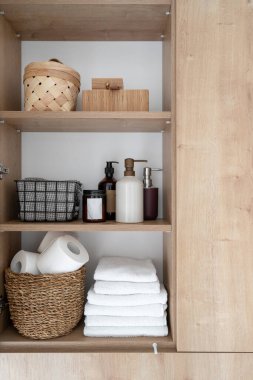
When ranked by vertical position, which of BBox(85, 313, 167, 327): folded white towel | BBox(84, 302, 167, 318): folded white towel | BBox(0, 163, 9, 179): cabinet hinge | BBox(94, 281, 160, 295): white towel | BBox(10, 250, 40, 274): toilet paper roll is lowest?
BBox(85, 313, 167, 327): folded white towel

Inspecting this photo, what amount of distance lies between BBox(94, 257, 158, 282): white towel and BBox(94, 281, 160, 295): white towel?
0.7 inches

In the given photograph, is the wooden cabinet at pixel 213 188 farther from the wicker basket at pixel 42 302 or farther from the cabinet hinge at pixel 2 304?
the cabinet hinge at pixel 2 304

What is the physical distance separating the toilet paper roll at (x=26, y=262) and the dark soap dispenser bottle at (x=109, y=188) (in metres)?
0.30

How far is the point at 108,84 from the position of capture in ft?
4.02

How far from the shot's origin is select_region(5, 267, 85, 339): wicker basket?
115 cm

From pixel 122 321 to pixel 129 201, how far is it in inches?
16.0

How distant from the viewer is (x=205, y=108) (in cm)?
113

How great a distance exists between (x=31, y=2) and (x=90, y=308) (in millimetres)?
1035

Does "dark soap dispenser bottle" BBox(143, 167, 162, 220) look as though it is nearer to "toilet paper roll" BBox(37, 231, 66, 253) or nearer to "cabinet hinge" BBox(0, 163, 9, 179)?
"toilet paper roll" BBox(37, 231, 66, 253)

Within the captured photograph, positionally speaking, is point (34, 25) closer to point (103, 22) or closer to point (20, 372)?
point (103, 22)

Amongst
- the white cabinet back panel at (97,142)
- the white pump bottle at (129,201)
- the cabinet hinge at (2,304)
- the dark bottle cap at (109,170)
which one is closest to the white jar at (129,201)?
the white pump bottle at (129,201)

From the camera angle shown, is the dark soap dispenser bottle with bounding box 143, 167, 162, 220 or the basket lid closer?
the basket lid

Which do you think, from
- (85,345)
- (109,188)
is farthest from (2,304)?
(109,188)

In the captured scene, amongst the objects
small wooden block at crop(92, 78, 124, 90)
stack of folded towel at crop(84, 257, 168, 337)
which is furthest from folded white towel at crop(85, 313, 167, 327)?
small wooden block at crop(92, 78, 124, 90)
